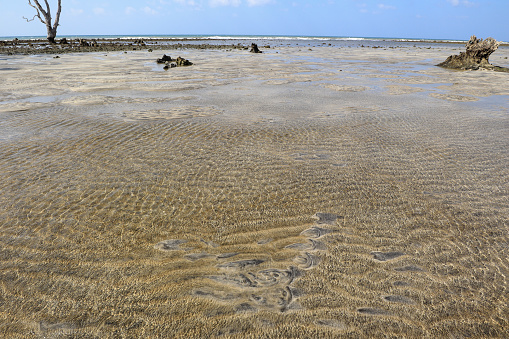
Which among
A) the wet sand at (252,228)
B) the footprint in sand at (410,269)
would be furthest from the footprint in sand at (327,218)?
the footprint in sand at (410,269)

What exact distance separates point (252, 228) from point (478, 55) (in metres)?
20.1

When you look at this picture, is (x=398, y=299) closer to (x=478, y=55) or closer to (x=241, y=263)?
(x=241, y=263)

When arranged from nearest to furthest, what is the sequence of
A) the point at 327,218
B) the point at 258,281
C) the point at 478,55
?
1. the point at 258,281
2. the point at 327,218
3. the point at 478,55

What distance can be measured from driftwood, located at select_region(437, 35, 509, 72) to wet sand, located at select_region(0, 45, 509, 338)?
13.4 metres

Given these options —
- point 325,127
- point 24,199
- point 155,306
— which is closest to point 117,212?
point 24,199

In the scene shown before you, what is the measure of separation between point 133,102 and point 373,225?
276 inches

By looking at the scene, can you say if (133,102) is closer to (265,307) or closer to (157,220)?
(157,220)

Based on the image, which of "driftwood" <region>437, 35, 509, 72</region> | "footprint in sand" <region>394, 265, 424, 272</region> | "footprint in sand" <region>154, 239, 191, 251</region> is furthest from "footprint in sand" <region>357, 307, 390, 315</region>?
"driftwood" <region>437, 35, 509, 72</region>

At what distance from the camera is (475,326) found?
Result: 77.9 inches

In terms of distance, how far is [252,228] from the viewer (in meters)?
2.95

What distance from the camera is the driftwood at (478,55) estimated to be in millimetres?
16578

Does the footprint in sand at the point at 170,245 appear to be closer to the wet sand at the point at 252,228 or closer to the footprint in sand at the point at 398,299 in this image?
the wet sand at the point at 252,228

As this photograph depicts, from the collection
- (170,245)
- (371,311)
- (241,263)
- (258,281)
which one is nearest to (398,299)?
(371,311)

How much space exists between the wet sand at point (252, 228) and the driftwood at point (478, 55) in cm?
1342
